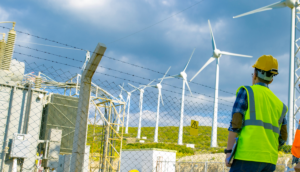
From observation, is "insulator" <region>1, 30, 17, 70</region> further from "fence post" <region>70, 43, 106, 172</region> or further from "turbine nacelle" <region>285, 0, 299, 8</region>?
"turbine nacelle" <region>285, 0, 299, 8</region>

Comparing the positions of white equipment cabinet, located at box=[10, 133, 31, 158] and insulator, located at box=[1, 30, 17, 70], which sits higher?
insulator, located at box=[1, 30, 17, 70]

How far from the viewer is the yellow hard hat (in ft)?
8.09

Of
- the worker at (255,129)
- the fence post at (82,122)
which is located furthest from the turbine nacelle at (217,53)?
the worker at (255,129)

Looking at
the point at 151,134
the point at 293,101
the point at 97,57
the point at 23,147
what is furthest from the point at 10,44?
the point at 151,134

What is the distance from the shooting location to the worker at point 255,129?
212 cm

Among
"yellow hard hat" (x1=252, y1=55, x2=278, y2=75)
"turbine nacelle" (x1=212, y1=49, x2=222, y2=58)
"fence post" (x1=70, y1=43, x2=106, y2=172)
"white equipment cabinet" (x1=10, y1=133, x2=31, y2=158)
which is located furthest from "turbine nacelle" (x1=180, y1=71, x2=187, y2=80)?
"yellow hard hat" (x1=252, y1=55, x2=278, y2=75)

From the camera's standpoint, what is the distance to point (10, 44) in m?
9.55

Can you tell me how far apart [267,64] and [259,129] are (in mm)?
657

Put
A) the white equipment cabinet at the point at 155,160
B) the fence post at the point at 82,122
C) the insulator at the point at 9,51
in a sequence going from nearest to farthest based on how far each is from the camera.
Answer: the fence post at the point at 82,122 → the insulator at the point at 9,51 → the white equipment cabinet at the point at 155,160

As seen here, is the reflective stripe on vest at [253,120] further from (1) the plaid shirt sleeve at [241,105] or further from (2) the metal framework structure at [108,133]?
(2) the metal framework structure at [108,133]

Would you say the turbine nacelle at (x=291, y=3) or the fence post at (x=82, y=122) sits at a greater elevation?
the turbine nacelle at (x=291, y=3)

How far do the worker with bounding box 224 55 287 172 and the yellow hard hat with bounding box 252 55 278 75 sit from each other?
0.18 meters

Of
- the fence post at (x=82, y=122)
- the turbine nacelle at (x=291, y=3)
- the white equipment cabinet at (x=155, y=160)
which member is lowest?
the white equipment cabinet at (x=155, y=160)

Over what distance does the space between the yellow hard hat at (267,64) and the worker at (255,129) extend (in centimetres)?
18
